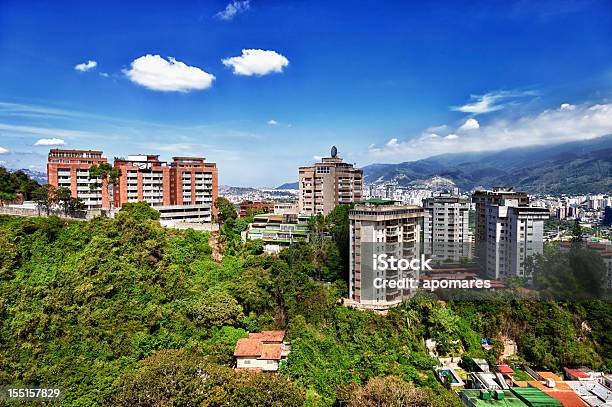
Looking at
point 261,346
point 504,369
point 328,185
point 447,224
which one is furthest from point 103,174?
point 504,369

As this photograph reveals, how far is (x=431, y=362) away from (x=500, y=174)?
45.3 m

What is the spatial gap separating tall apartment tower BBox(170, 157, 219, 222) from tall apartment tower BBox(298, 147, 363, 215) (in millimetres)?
4994

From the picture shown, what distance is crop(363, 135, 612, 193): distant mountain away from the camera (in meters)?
40.1

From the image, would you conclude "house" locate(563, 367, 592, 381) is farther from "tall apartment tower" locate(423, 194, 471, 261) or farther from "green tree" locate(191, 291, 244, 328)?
"green tree" locate(191, 291, 244, 328)

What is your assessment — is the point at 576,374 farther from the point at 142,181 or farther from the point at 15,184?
the point at 15,184

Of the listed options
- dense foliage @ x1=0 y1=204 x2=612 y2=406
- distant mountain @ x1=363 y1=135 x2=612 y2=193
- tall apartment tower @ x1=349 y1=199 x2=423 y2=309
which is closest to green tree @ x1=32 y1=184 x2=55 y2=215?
dense foliage @ x1=0 y1=204 x2=612 y2=406

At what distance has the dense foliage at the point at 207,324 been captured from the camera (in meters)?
8.12

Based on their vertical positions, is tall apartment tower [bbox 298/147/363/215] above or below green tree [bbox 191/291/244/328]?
above

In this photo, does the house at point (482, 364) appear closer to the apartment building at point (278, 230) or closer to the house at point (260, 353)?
the house at point (260, 353)

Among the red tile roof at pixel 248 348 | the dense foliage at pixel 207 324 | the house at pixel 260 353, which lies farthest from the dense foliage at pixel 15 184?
the house at pixel 260 353

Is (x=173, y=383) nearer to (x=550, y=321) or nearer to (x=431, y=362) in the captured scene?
(x=431, y=362)

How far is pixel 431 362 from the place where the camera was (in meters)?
11.3

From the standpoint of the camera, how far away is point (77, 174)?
63.4ft

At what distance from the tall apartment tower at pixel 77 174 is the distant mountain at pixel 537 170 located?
3598 cm
